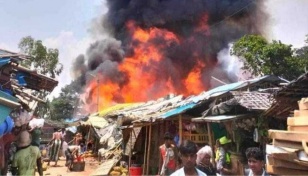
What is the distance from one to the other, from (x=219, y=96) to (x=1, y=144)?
6582 millimetres

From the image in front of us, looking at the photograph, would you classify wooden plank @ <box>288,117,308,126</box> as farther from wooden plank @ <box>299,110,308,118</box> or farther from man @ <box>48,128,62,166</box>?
man @ <box>48,128,62,166</box>

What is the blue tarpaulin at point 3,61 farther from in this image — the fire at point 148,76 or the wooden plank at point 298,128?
the fire at point 148,76

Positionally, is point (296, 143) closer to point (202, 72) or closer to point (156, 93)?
point (156, 93)

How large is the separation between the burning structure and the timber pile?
3641 cm

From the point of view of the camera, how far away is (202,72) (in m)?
43.9

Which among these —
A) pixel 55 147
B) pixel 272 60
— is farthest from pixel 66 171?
pixel 272 60

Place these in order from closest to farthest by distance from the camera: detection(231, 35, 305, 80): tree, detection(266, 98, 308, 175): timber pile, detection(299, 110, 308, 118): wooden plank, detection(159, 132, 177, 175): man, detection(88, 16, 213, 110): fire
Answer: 1. detection(266, 98, 308, 175): timber pile
2. detection(299, 110, 308, 118): wooden plank
3. detection(159, 132, 177, 175): man
4. detection(231, 35, 305, 80): tree
5. detection(88, 16, 213, 110): fire

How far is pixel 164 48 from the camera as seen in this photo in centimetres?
4409

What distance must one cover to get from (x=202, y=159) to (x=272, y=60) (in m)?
17.6

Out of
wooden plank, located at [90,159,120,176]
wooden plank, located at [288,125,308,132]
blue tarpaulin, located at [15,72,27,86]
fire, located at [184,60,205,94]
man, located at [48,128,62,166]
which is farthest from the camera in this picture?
fire, located at [184,60,205,94]

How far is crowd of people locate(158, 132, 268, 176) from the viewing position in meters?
3.70

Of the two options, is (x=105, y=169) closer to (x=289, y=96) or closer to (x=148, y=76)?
(x=289, y=96)

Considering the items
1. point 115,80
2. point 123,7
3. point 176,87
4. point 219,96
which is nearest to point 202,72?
point 176,87

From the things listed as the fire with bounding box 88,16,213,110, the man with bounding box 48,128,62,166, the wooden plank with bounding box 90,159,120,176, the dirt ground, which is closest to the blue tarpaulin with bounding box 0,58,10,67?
the wooden plank with bounding box 90,159,120,176
